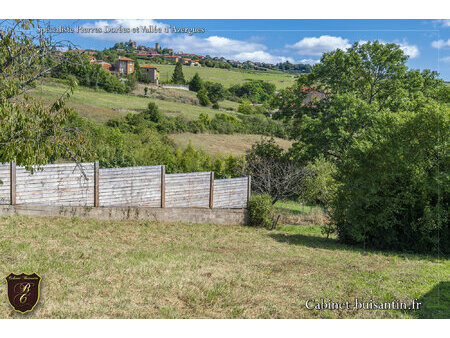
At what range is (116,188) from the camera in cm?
1114

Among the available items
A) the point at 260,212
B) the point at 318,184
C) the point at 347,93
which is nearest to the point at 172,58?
the point at 260,212

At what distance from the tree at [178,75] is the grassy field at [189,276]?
15.6ft

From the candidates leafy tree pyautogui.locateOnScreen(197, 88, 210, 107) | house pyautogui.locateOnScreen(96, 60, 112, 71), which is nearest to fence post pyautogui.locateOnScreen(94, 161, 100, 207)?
house pyautogui.locateOnScreen(96, 60, 112, 71)

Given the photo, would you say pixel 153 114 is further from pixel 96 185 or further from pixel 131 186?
pixel 96 185

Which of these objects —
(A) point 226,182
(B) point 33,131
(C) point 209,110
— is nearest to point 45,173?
(B) point 33,131

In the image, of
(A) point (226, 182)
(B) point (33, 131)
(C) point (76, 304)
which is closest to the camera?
(B) point (33, 131)

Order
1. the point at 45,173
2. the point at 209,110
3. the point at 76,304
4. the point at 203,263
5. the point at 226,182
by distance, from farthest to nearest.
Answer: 1. the point at 209,110
2. the point at 226,182
3. the point at 45,173
4. the point at 203,263
5. the point at 76,304

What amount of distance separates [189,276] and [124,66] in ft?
18.7

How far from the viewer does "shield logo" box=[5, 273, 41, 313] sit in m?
4.63

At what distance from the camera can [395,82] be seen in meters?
20.3

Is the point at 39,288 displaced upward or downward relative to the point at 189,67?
downward

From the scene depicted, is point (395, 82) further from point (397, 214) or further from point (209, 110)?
point (397, 214)

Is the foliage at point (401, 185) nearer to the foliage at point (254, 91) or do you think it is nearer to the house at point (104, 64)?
the foliage at point (254, 91)

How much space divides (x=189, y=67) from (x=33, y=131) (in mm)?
6995
